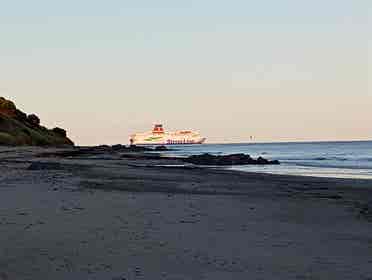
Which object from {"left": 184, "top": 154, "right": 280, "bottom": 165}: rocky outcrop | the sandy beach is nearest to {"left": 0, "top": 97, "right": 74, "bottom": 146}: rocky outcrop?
{"left": 184, "top": 154, "right": 280, "bottom": 165}: rocky outcrop

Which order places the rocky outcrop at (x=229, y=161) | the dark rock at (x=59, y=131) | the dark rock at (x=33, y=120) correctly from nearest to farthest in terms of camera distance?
the rocky outcrop at (x=229, y=161)
the dark rock at (x=33, y=120)
the dark rock at (x=59, y=131)

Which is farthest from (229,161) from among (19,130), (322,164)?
(19,130)

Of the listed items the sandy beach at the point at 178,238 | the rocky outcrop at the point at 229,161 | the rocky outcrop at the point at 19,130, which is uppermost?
the rocky outcrop at the point at 19,130

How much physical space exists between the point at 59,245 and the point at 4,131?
8590 cm

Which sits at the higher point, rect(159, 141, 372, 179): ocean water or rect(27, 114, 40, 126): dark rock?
rect(27, 114, 40, 126): dark rock

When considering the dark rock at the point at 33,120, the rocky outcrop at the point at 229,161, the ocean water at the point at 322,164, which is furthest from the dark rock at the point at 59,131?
the rocky outcrop at the point at 229,161

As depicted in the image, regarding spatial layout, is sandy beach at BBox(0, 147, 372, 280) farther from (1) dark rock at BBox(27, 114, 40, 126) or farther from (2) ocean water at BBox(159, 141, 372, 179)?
(1) dark rock at BBox(27, 114, 40, 126)

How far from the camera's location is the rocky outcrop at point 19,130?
→ 8853cm

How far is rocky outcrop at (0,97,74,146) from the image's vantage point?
88525 millimetres

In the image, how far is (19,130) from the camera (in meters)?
97.8

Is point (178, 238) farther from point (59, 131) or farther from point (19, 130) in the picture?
point (59, 131)

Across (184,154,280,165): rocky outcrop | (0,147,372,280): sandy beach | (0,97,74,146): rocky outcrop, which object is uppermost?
(0,97,74,146): rocky outcrop

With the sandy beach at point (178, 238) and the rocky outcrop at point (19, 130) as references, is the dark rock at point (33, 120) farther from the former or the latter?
the sandy beach at point (178, 238)

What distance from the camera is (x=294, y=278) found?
6.53 m
